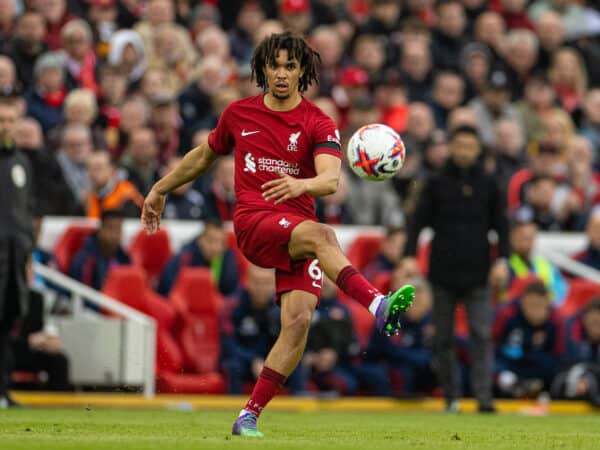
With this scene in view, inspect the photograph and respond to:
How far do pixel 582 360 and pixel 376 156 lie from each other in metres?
7.39

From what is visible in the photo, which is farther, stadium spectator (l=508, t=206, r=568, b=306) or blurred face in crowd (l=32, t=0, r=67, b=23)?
blurred face in crowd (l=32, t=0, r=67, b=23)

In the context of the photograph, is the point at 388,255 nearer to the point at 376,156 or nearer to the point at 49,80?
the point at 49,80

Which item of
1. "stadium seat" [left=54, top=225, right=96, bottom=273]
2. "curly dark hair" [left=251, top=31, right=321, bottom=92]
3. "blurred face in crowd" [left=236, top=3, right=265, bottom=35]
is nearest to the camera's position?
"curly dark hair" [left=251, top=31, right=321, bottom=92]

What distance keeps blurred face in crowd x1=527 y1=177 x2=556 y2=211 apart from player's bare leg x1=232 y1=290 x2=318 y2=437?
985 cm

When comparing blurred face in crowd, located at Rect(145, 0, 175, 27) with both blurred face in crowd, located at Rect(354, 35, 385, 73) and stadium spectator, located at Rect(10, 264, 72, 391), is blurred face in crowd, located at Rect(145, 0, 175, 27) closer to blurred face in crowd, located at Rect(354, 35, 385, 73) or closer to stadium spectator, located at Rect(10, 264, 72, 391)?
blurred face in crowd, located at Rect(354, 35, 385, 73)

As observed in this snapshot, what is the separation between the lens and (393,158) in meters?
9.71

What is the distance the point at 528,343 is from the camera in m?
16.5

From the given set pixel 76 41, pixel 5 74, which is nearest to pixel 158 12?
pixel 76 41

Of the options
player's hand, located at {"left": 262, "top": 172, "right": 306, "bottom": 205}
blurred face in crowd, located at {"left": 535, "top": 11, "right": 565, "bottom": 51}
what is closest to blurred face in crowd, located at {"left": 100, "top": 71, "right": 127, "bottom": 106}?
blurred face in crowd, located at {"left": 535, "top": 11, "right": 565, "bottom": 51}

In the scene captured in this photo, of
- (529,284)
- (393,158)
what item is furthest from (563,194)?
(393,158)

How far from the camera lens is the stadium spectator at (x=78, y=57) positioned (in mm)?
17406

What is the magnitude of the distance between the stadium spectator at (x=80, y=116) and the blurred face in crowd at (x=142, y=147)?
50 cm

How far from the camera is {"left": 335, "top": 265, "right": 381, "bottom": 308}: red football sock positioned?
28.9 feet

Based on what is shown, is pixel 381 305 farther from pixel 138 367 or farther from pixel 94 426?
pixel 138 367
